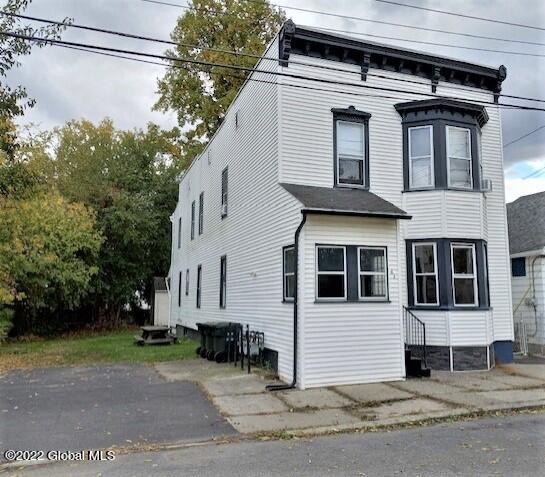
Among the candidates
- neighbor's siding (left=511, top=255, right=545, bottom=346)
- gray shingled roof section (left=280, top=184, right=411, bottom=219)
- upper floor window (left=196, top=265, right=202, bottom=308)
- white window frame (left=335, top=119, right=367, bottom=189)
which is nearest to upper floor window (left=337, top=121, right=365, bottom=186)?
white window frame (left=335, top=119, right=367, bottom=189)

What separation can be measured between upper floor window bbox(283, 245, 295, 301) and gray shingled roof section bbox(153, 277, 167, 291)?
58.2 feet

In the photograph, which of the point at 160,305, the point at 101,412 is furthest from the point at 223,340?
the point at 160,305

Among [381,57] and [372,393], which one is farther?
[381,57]

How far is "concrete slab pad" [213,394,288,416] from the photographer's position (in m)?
7.59

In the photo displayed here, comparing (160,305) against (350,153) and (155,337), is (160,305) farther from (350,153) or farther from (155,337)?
(350,153)

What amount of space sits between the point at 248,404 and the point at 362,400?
196 cm

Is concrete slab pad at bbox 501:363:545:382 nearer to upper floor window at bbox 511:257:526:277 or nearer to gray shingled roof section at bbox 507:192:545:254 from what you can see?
upper floor window at bbox 511:257:526:277

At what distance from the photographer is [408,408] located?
770cm

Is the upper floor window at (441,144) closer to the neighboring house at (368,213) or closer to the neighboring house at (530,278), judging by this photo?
the neighboring house at (368,213)

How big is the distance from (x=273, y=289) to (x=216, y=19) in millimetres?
19752

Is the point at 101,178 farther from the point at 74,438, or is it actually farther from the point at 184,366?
the point at 74,438

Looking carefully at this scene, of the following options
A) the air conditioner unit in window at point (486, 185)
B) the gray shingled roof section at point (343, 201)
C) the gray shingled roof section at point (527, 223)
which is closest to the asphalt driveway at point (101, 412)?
the gray shingled roof section at point (343, 201)

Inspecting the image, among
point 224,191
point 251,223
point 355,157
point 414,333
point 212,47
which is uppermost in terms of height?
point 212,47

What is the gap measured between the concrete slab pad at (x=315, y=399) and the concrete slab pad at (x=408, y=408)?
63cm
